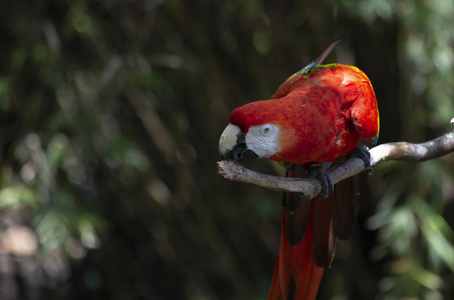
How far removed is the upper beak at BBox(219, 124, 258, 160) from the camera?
0.81 m

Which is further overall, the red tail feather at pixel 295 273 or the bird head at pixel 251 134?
the red tail feather at pixel 295 273

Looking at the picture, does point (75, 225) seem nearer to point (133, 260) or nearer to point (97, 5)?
point (133, 260)

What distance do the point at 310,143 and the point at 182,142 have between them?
0.96m

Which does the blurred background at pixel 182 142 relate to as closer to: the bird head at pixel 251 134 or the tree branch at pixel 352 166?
the tree branch at pixel 352 166

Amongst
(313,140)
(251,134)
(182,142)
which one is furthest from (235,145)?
(182,142)

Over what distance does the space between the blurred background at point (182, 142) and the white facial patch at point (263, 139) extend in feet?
2.47

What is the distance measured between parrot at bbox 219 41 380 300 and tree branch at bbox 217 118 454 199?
26 millimetres

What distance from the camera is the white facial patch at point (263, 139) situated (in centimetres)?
80

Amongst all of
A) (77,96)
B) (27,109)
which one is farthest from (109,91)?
(27,109)

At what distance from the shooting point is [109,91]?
158cm

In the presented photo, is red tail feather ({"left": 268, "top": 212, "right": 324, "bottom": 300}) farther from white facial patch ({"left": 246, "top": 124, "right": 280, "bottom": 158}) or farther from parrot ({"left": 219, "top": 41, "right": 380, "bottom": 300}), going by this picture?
white facial patch ({"left": 246, "top": 124, "right": 280, "bottom": 158})

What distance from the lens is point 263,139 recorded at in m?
0.80

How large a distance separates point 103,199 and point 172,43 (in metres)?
0.65

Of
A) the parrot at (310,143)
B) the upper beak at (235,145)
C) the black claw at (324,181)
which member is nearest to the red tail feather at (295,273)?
the parrot at (310,143)
